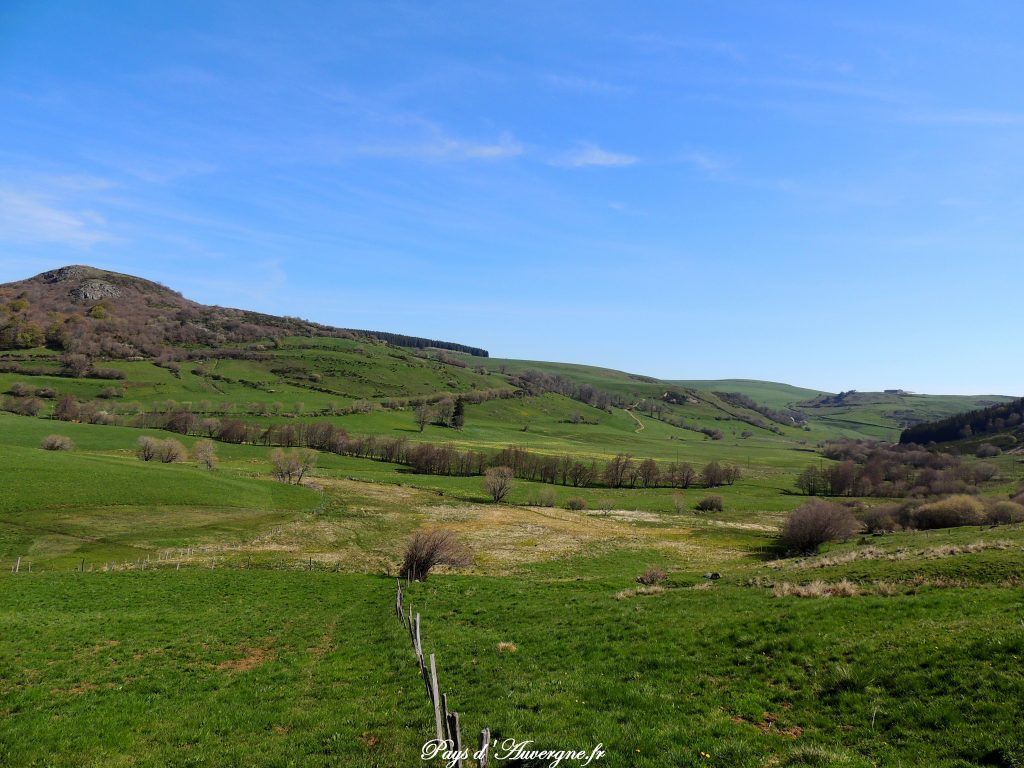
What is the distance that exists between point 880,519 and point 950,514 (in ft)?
25.2

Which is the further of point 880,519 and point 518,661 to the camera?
point 880,519

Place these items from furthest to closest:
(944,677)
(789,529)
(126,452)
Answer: (126,452) < (789,529) < (944,677)

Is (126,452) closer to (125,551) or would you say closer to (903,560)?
(125,551)

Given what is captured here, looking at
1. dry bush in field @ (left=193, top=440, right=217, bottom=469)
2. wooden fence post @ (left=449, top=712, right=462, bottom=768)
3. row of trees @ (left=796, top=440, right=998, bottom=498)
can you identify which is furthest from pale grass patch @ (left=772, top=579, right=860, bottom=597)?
row of trees @ (left=796, top=440, right=998, bottom=498)

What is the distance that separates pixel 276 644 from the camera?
24.4m

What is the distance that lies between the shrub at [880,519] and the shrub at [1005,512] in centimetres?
993

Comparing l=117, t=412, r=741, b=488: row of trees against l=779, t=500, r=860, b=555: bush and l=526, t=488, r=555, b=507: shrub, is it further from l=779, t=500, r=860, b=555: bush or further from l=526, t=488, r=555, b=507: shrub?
l=779, t=500, r=860, b=555: bush

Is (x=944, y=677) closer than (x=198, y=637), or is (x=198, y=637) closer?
(x=944, y=677)

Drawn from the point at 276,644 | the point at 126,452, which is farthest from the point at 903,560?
the point at 126,452

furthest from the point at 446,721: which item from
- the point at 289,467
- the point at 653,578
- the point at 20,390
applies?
the point at 20,390

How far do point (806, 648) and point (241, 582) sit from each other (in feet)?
125

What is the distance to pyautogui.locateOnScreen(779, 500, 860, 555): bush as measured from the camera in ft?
197

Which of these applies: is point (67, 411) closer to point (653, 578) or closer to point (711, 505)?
point (711, 505)

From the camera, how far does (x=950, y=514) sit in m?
64.6
